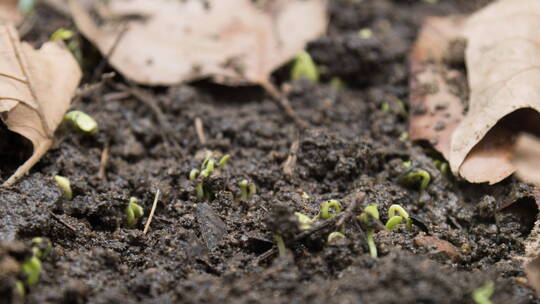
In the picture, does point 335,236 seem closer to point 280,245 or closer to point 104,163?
point 280,245

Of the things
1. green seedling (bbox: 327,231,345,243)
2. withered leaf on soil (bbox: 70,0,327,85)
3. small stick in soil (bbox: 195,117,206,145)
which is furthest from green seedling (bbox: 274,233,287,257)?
withered leaf on soil (bbox: 70,0,327,85)

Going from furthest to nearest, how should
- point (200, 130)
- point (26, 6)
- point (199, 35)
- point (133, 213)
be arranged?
point (26, 6)
point (199, 35)
point (200, 130)
point (133, 213)

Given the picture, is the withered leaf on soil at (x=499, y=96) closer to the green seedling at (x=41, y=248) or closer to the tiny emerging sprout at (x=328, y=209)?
the tiny emerging sprout at (x=328, y=209)

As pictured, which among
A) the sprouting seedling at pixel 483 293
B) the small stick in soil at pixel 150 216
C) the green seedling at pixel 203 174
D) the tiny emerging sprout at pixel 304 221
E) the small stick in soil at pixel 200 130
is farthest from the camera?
the small stick in soil at pixel 200 130

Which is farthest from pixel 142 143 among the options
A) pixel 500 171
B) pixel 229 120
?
pixel 500 171

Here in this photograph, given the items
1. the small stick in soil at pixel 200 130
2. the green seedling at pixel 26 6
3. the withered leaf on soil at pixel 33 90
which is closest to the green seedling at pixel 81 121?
the withered leaf on soil at pixel 33 90

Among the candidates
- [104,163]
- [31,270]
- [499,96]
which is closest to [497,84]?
[499,96]

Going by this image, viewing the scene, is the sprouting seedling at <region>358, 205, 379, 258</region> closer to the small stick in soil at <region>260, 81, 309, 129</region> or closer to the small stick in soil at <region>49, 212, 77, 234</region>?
the small stick in soil at <region>260, 81, 309, 129</region>
